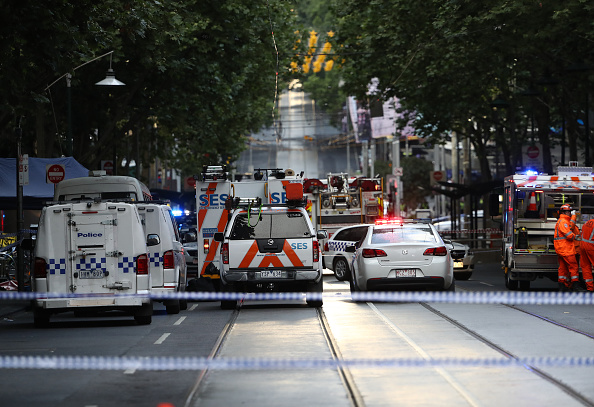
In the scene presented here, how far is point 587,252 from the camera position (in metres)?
24.1

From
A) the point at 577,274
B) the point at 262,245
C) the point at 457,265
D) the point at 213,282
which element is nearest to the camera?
the point at 262,245

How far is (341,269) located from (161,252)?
12272mm

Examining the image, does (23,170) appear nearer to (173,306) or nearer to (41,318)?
(173,306)

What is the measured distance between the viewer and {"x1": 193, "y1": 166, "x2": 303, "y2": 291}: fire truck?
26391 mm

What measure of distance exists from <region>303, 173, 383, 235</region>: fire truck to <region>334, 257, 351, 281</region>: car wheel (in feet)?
16.8

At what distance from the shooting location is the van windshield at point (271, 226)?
875 inches

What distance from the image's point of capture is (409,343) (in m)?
15.0

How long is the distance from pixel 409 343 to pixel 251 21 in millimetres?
23120

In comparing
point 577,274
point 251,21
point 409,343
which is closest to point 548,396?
point 409,343

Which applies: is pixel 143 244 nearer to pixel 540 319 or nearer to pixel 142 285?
pixel 142 285

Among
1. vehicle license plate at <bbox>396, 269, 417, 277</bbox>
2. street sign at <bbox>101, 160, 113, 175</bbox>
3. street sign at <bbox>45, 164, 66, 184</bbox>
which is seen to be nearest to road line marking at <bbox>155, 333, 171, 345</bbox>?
vehicle license plate at <bbox>396, 269, 417, 277</bbox>

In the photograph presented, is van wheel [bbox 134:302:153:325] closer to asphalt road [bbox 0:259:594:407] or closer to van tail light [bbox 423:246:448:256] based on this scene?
asphalt road [bbox 0:259:594:407]

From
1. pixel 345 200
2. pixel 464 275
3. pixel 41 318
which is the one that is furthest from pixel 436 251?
pixel 345 200

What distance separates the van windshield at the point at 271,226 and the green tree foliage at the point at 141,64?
422cm
